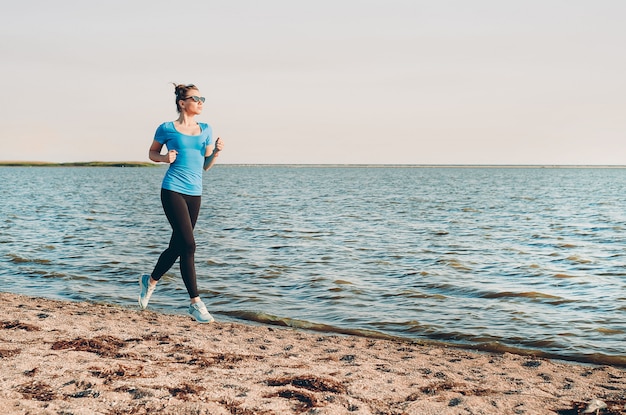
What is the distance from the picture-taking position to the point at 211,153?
23.2 feet

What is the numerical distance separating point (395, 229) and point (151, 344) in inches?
649

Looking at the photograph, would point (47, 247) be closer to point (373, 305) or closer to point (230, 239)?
point (230, 239)

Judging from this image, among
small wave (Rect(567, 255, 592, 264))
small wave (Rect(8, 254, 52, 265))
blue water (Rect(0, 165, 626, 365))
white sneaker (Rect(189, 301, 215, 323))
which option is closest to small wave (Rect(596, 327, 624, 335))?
blue water (Rect(0, 165, 626, 365))

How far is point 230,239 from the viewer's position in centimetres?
1844

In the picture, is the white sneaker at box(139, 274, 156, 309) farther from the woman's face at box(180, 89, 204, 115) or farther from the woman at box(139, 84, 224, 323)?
the woman's face at box(180, 89, 204, 115)

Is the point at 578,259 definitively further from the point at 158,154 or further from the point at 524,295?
the point at 158,154

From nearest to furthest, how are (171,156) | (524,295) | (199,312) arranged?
(171,156) < (199,312) < (524,295)

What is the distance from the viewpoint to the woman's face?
6.74 m

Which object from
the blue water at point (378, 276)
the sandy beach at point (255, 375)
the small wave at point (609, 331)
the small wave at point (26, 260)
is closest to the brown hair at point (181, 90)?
the sandy beach at point (255, 375)

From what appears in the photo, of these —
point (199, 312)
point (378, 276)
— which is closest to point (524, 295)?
point (378, 276)

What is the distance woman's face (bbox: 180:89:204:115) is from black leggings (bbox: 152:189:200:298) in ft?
3.02

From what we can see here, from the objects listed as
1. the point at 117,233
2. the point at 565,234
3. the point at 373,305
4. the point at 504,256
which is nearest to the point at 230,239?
the point at 117,233

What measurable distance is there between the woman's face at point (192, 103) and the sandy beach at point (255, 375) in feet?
8.13

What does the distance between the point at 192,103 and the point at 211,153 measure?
0.63 m
